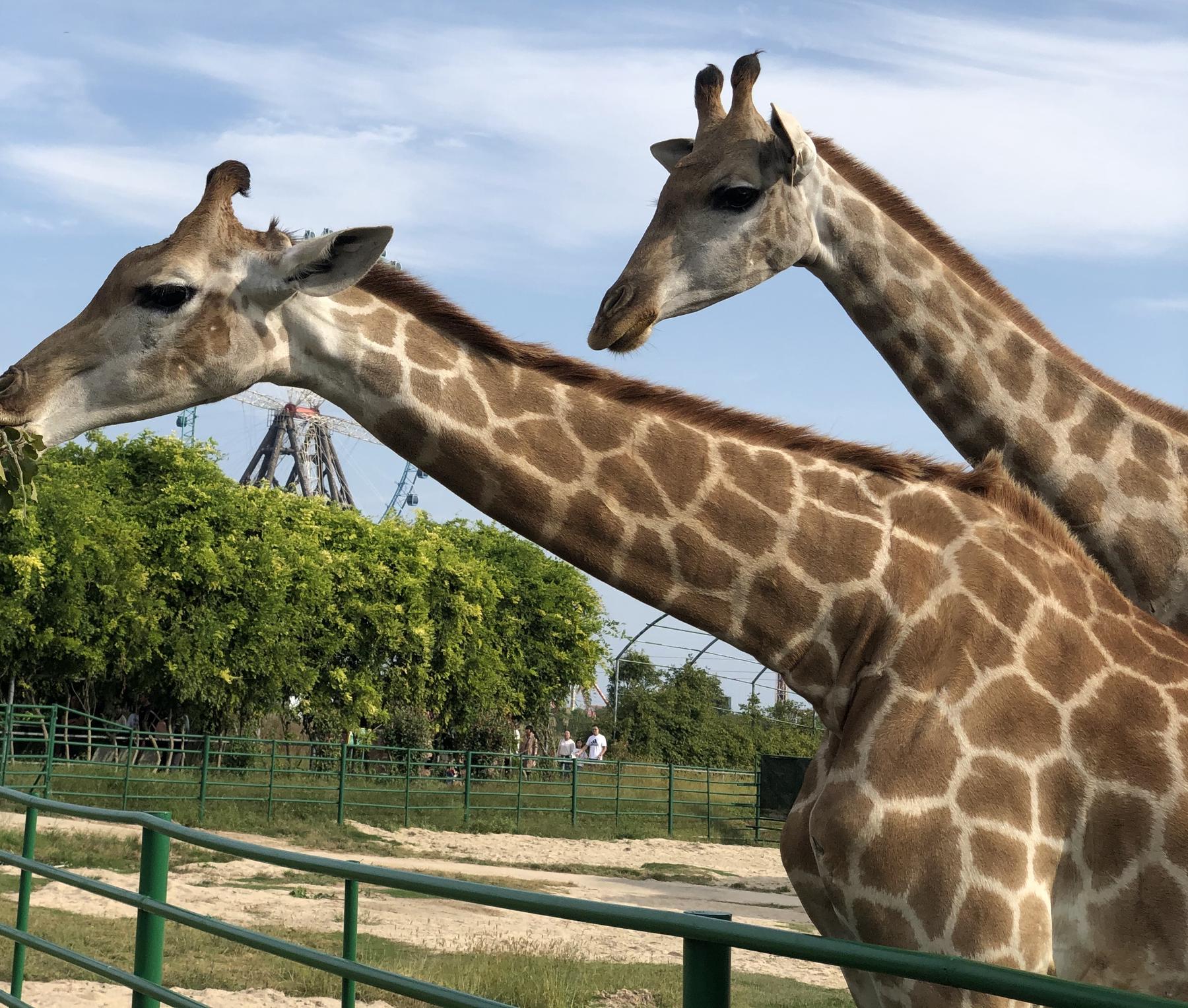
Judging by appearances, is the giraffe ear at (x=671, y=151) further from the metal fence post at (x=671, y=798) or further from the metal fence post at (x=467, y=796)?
the metal fence post at (x=671, y=798)

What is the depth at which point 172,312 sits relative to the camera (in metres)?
4.09

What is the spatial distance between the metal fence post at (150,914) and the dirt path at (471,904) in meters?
4.40

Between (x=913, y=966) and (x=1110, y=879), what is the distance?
1.51m

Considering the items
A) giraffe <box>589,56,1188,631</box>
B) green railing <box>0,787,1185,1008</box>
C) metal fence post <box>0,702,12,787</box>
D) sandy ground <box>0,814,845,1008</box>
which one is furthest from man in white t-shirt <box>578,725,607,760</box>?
giraffe <box>589,56,1188,631</box>

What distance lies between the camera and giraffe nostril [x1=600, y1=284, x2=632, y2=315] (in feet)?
16.2

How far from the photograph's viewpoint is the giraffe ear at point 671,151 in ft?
22.0

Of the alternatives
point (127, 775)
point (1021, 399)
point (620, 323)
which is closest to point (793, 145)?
point (620, 323)

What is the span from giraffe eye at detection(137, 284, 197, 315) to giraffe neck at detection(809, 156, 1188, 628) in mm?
2673

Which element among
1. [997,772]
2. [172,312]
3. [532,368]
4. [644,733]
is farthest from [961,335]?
[644,733]

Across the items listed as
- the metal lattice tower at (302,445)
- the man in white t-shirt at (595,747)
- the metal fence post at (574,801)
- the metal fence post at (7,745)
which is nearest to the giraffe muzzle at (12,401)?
the metal fence post at (7,745)

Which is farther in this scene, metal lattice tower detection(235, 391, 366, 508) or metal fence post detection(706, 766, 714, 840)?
metal lattice tower detection(235, 391, 366, 508)

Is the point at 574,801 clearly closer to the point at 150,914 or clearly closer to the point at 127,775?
the point at 127,775

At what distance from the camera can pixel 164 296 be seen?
409cm

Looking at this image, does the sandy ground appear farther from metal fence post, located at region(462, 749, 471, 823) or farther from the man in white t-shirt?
the man in white t-shirt
